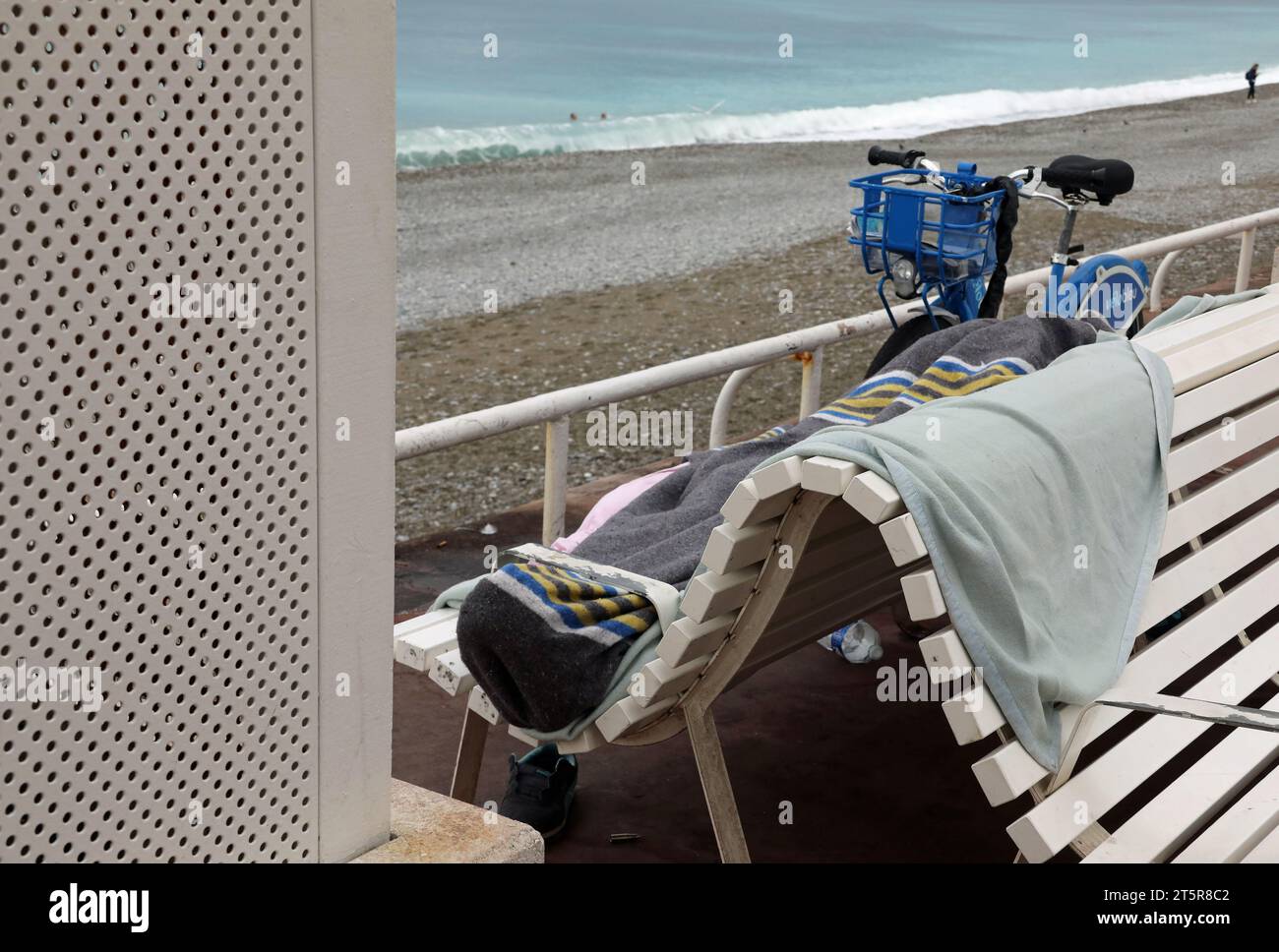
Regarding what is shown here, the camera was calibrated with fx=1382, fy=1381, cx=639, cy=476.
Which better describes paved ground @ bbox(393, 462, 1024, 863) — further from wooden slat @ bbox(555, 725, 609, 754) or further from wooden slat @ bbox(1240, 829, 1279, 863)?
wooden slat @ bbox(1240, 829, 1279, 863)

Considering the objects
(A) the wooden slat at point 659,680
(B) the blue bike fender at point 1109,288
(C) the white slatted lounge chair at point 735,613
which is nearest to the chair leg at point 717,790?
(C) the white slatted lounge chair at point 735,613

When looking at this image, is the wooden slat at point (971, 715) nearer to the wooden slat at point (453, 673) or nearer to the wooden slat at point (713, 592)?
the wooden slat at point (713, 592)

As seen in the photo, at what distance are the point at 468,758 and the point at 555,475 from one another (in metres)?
1.13

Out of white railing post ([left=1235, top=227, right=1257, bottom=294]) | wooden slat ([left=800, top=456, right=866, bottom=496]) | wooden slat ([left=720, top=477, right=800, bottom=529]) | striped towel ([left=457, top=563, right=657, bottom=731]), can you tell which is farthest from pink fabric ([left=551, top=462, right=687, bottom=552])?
white railing post ([left=1235, top=227, right=1257, bottom=294])

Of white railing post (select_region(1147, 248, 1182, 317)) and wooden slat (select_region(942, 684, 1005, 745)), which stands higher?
white railing post (select_region(1147, 248, 1182, 317))

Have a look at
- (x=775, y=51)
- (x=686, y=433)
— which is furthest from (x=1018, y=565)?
(x=775, y=51)

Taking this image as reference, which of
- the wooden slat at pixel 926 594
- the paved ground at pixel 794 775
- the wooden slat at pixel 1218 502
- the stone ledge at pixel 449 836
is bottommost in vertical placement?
the paved ground at pixel 794 775

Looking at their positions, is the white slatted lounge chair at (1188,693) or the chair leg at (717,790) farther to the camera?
the chair leg at (717,790)

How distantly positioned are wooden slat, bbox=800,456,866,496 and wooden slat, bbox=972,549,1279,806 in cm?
51

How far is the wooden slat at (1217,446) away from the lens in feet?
10.2

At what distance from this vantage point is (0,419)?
1.60 m

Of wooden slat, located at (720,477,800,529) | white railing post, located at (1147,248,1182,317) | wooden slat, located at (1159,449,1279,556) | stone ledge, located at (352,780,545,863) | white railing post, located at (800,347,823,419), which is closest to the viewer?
stone ledge, located at (352,780,545,863)

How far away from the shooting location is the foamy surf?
114 ft

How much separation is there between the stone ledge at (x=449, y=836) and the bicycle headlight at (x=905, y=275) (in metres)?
2.22
